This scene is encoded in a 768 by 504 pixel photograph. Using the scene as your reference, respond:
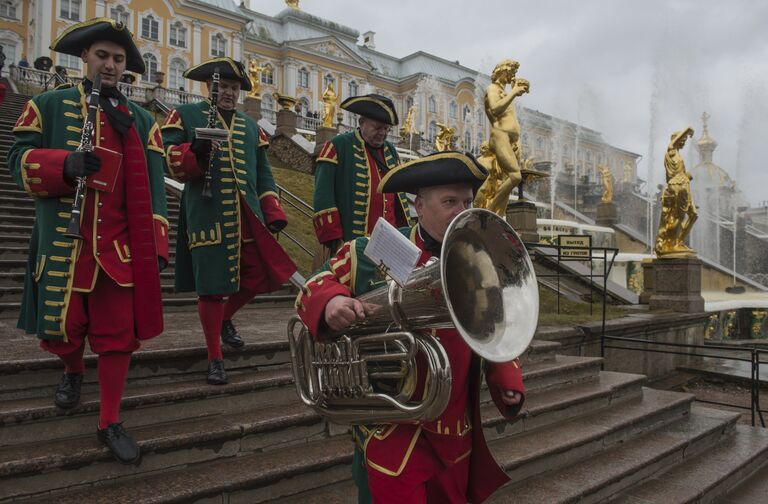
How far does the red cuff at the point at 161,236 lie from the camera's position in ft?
10.3

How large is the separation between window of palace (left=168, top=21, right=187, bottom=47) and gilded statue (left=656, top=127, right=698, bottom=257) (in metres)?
42.8

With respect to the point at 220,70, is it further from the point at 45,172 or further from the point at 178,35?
the point at 178,35

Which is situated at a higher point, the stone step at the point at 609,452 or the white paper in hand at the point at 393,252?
the white paper in hand at the point at 393,252

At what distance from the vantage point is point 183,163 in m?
3.77

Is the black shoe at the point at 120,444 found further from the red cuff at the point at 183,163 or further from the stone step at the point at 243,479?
the red cuff at the point at 183,163

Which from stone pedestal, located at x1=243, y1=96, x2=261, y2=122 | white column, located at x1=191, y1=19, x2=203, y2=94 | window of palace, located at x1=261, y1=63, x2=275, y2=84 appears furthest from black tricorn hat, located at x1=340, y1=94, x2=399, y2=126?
window of palace, located at x1=261, y1=63, x2=275, y2=84

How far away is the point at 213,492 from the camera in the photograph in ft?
9.95

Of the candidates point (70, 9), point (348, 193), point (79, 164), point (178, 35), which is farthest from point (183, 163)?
point (178, 35)

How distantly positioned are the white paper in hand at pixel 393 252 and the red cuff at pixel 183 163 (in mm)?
2295

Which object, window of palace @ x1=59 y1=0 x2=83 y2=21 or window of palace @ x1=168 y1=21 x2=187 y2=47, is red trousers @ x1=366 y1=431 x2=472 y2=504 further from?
window of palace @ x1=168 y1=21 x2=187 y2=47

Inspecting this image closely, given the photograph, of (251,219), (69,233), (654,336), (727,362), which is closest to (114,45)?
(69,233)

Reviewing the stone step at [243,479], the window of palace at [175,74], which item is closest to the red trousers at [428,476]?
the stone step at [243,479]

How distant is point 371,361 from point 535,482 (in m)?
2.73

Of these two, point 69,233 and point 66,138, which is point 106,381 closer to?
point 69,233
